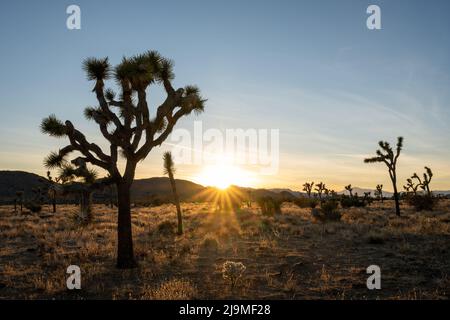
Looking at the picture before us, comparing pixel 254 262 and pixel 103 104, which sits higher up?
pixel 103 104

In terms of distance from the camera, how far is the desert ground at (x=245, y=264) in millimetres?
8266

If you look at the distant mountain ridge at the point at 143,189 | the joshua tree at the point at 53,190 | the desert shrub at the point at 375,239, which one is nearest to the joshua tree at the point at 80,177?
the joshua tree at the point at 53,190

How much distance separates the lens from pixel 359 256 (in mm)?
12070

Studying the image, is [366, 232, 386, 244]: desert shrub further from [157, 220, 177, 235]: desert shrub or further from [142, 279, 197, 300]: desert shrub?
[157, 220, 177, 235]: desert shrub

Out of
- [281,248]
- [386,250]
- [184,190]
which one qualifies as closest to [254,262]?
[281,248]

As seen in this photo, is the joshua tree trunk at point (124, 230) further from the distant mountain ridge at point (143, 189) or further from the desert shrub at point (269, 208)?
the distant mountain ridge at point (143, 189)

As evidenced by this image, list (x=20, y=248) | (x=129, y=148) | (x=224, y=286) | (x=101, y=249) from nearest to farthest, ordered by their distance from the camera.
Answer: (x=224, y=286) → (x=129, y=148) → (x=101, y=249) → (x=20, y=248)

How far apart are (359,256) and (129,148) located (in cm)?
818

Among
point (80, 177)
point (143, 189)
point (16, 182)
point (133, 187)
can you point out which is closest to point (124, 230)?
point (80, 177)

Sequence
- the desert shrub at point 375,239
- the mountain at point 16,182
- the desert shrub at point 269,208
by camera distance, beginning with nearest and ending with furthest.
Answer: the desert shrub at point 375,239 → the desert shrub at point 269,208 → the mountain at point 16,182

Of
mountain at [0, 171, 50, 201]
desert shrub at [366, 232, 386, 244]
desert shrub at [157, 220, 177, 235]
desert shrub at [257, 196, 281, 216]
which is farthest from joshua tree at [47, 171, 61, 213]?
mountain at [0, 171, 50, 201]

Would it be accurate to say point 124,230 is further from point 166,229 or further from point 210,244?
point 166,229

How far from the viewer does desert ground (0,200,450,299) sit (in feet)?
27.1
